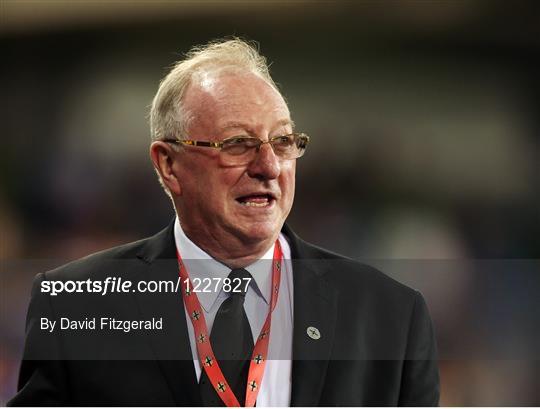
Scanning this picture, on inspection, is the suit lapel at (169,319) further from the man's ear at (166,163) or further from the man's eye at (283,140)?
the man's eye at (283,140)

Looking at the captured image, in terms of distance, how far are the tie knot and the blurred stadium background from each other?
12.2 inches

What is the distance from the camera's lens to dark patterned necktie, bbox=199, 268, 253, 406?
160 cm

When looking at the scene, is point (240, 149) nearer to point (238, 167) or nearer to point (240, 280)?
point (238, 167)

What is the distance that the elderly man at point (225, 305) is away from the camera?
5.33 feet

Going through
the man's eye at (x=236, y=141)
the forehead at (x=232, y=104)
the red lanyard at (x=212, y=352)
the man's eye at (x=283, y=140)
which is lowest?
the red lanyard at (x=212, y=352)

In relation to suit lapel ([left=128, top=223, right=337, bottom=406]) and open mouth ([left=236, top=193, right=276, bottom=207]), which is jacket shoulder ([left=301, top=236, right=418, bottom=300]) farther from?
open mouth ([left=236, top=193, right=276, bottom=207])

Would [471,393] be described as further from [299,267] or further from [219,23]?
Answer: [219,23]

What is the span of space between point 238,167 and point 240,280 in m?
0.26

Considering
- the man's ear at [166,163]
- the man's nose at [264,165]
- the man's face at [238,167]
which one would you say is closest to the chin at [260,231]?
the man's face at [238,167]

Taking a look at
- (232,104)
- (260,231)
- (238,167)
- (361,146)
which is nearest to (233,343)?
(260,231)

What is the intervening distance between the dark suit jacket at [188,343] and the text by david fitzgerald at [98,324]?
12 millimetres

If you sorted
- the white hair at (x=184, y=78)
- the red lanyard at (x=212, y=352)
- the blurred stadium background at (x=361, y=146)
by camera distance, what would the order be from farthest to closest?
the blurred stadium background at (x=361, y=146) → the white hair at (x=184, y=78) → the red lanyard at (x=212, y=352)

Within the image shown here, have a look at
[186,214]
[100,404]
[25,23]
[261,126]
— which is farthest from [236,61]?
[100,404]

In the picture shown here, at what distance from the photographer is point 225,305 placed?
1.67m
